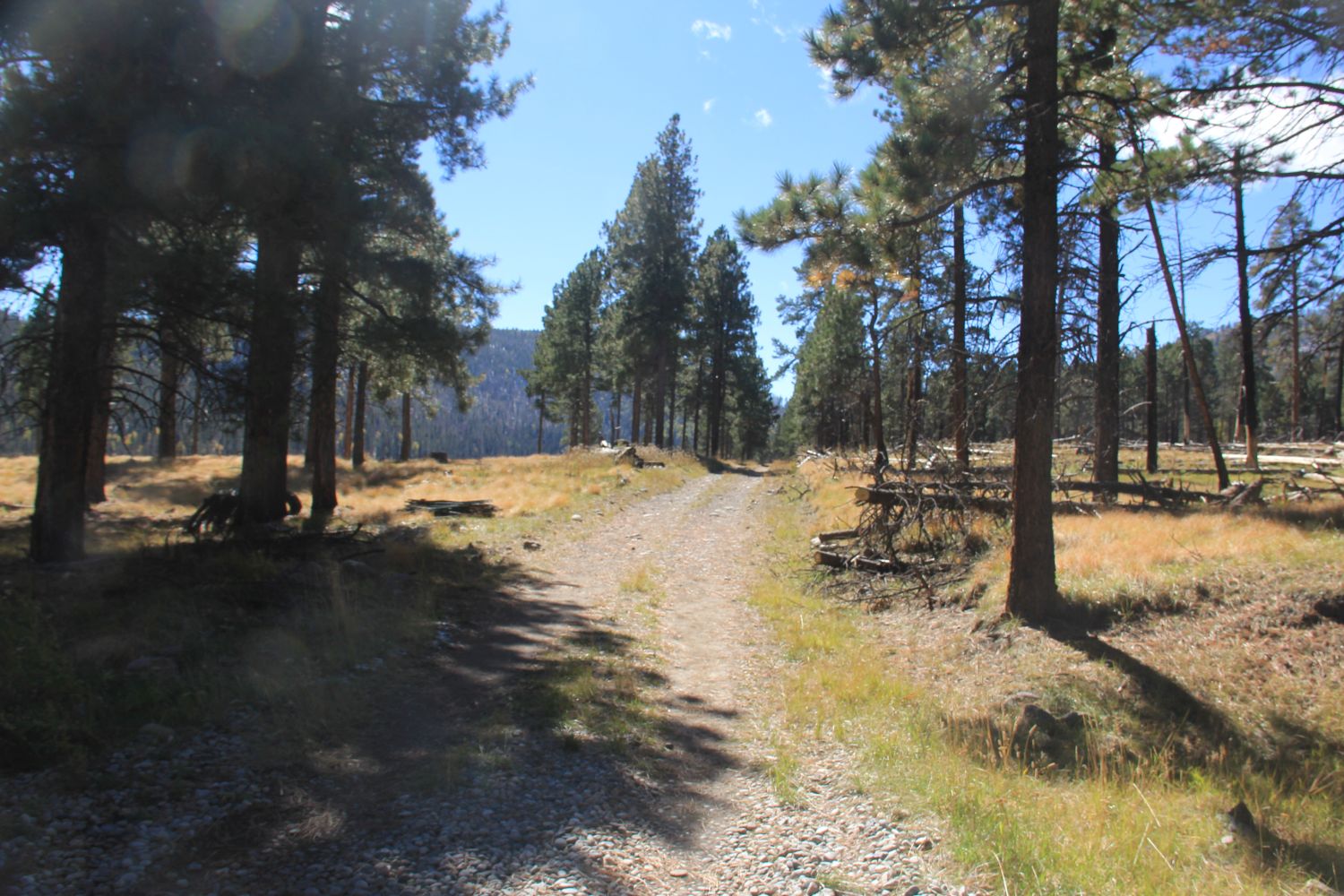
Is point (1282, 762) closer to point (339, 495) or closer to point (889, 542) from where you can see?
point (889, 542)

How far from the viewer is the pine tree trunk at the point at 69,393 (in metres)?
8.91

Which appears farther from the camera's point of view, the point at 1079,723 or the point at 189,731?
the point at 1079,723

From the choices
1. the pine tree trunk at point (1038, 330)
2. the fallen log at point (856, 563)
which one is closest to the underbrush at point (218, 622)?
the fallen log at point (856, 563)

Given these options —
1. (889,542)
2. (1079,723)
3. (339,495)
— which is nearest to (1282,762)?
(1079,723)

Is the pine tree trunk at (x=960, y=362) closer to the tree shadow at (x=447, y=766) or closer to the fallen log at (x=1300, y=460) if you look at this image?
the tree shadow at (x=447, y=766)

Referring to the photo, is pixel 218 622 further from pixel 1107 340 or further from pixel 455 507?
pixel 455 507

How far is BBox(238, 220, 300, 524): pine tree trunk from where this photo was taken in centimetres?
996

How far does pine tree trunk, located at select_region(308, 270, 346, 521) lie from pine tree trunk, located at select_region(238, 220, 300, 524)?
0.52m

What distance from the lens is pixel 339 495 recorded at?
2108 cm

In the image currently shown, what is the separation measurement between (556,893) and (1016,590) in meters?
6.05

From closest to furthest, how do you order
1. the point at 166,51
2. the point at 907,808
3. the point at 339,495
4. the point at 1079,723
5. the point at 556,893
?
the point at 556,893 < the point at 907,808 < the point at 1079,723 < the point at 166,51 < the point at 339,495

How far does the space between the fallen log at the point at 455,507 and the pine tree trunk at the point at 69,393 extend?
782 cm

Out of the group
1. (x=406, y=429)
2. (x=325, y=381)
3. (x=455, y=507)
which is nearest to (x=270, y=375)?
(x=325, y=381)

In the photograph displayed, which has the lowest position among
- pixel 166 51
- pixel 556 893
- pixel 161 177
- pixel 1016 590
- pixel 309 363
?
pixel 556 893
